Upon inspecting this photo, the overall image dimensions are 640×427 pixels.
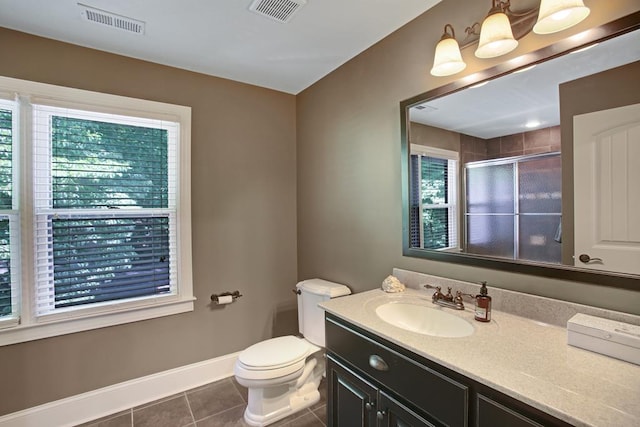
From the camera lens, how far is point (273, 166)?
2.76 meters

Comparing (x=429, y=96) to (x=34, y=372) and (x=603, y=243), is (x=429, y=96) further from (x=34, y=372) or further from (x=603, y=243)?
(x=34, y=372)

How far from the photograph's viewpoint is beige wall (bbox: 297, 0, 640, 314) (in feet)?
4.21

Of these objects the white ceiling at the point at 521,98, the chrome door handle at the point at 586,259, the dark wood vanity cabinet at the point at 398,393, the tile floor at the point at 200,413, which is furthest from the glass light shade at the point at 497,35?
the tile floor at the point at 200,413

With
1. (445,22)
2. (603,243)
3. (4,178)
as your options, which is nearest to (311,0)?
(445,22)

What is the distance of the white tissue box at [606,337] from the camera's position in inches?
35.6

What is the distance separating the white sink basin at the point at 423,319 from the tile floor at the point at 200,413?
96 centimetres

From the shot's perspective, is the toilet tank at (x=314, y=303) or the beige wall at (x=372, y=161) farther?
the toilet tank at (x=314, y=303)

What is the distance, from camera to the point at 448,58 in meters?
1.43

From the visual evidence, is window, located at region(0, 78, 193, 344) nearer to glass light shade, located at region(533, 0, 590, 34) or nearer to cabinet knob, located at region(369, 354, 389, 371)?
cabinet knob, located at region(369, 354, 389, 371)

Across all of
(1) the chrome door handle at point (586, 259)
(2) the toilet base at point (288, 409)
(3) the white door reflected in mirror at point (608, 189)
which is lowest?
(2) the toilet base at point (288, 409)

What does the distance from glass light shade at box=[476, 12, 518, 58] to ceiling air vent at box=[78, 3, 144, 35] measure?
5.94ft

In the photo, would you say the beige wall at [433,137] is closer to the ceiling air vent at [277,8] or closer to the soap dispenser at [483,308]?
the soap dispenser at [483,308]

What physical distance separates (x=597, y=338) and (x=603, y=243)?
347 mm

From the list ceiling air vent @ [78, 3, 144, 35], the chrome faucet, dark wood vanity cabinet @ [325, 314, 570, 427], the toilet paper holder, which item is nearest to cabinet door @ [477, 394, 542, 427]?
dark wood vanity cabinet @ [325, 314, 570, 427]
